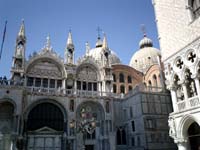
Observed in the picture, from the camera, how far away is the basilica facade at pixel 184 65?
15.0 metres

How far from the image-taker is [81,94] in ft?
89.3

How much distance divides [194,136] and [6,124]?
1861 cm

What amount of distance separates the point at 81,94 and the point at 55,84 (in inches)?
146

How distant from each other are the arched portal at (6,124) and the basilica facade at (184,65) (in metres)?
16.4

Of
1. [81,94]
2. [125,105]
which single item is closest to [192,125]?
[125,105]

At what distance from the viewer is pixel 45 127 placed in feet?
79.8

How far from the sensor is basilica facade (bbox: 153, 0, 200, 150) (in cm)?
1498

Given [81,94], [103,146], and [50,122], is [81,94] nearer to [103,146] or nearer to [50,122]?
[50,122]

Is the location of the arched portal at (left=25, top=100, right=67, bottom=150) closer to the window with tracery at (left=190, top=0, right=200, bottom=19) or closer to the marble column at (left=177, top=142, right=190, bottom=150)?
the marble column at (left=177, top=142, right=190, bottom=150)

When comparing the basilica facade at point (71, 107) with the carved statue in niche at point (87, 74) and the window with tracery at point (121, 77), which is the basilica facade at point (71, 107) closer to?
the carved statue in niche at point (87, 74)

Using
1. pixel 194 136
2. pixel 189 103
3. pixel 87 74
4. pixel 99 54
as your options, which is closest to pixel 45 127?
pixel 87 74

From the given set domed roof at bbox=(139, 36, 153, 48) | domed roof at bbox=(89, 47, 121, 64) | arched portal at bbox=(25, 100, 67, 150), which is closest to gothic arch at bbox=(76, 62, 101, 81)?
arched portal at bbox=(25, 100, 67, 150)

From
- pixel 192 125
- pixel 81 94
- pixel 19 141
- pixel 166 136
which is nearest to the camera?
pixel 192 125

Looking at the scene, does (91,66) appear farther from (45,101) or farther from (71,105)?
(45,101)
